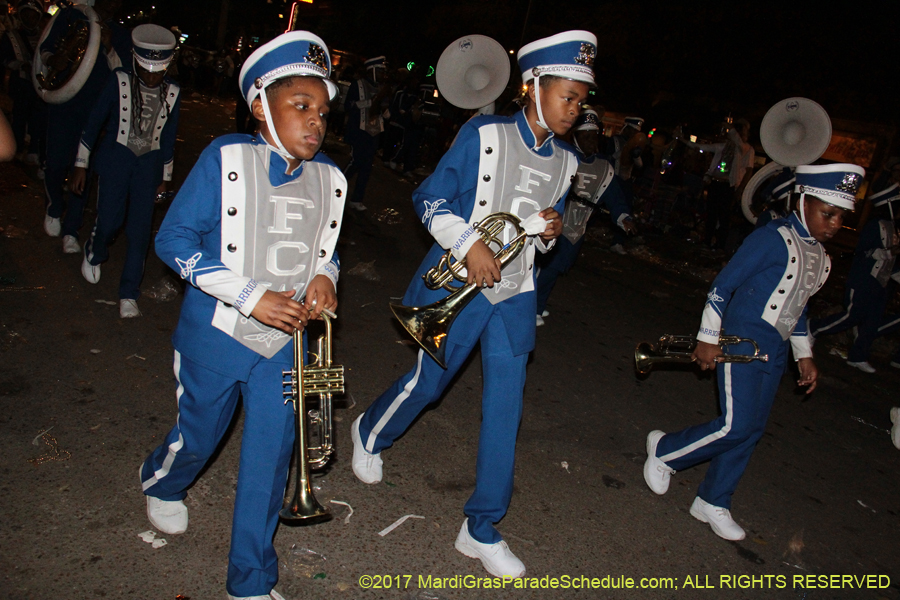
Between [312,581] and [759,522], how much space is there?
296 cm

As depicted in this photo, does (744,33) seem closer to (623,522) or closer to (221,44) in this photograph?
(623,522)

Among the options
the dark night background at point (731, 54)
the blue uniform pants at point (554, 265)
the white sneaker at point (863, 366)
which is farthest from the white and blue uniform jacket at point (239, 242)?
the dark night background at point (731, 54)

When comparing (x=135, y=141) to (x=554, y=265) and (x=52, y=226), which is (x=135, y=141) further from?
(x=554, y=265)

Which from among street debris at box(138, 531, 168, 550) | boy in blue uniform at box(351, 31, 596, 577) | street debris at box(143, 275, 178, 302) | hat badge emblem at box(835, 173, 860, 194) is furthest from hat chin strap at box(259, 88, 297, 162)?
street debris at box(143, 275, 178, 302)

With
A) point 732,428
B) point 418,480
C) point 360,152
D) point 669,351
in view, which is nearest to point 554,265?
point 669,351

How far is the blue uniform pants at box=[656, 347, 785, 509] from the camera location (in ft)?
11.9

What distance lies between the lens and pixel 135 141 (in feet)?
15.7

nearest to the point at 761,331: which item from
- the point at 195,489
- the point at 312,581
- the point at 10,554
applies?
the point at 312,581

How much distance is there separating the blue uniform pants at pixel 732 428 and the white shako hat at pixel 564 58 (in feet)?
6.15

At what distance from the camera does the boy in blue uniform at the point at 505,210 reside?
116 inches

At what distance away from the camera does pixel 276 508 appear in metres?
2.57

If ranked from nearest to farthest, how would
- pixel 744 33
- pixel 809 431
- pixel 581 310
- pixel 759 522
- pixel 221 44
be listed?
pixel 759 522
pixel 809 431
pixel 581 310
pixel 744 33
pixel 221 44

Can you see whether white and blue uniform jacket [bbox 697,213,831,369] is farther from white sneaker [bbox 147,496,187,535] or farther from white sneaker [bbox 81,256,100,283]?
white sneaker [bbox 81,256,100,283]

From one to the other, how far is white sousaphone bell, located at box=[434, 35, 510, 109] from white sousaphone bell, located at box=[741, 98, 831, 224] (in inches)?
128
